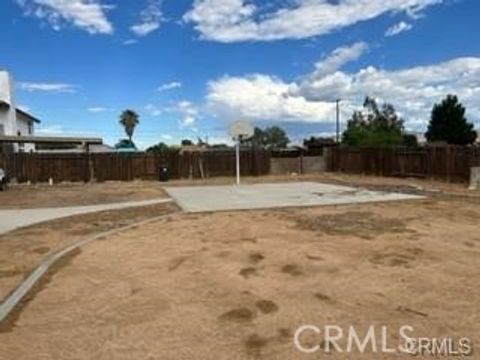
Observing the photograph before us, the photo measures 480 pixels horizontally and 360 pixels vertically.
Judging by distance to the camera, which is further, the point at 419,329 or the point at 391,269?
the point at 391,269

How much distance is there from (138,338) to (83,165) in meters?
28.5

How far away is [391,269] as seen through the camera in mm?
7910

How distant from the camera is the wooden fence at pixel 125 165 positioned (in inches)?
Result: 1247

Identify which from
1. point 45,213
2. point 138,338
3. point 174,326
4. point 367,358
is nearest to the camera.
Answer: point 367,358

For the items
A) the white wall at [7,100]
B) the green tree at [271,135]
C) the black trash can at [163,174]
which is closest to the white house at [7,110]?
the white wall at [7,100]

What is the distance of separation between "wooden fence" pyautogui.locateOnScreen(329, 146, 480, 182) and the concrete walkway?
1309 centimetres

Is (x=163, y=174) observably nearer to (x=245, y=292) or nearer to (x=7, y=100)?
(x=7, y=100)

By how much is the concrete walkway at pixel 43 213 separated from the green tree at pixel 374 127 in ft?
132

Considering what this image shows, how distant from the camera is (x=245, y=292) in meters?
6.89

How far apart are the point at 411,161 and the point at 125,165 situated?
50.6 feet

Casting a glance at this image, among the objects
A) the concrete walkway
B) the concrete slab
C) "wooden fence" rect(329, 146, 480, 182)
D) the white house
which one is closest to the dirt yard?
the concrete walkway

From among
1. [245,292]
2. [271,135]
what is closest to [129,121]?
[271,135]

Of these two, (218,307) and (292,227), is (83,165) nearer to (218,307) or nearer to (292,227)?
(292,227)

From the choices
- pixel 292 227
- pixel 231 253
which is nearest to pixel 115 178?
pixel 292 227
